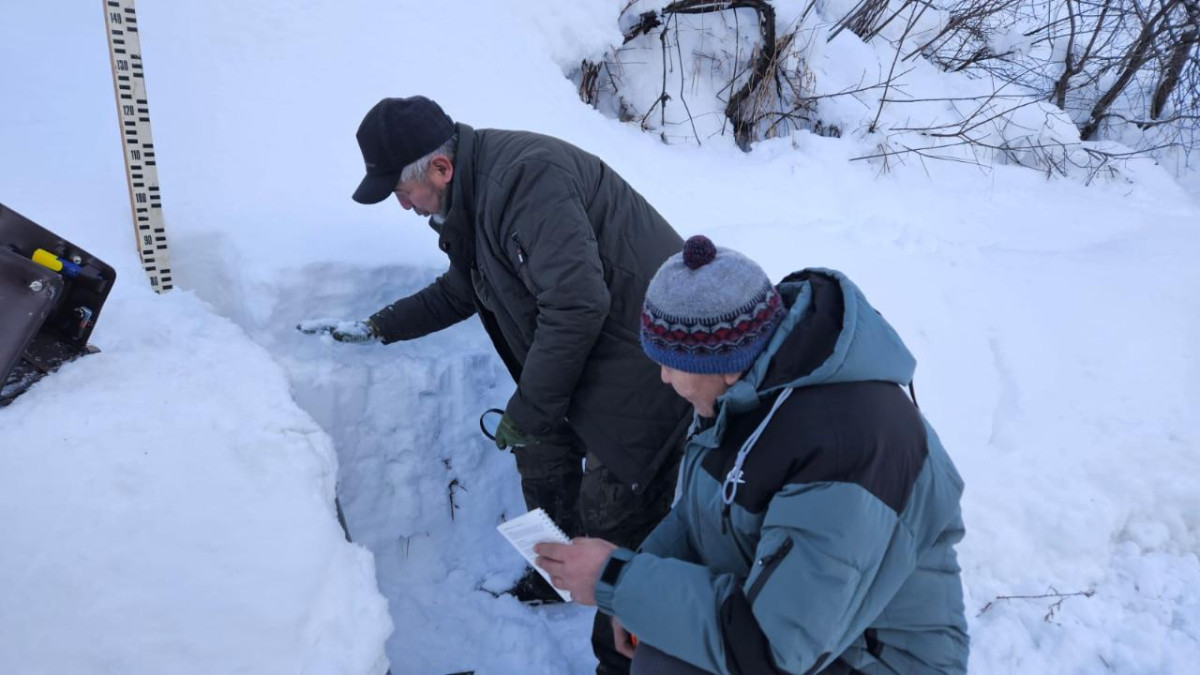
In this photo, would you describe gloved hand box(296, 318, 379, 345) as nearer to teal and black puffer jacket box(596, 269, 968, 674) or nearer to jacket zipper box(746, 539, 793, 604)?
teal and black puffer jacket box(596, 269, 968, 674)

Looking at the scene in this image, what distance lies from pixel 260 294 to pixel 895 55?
6.59 meters

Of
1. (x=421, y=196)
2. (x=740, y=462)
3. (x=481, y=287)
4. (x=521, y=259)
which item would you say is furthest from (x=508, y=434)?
(x=740, y=462)

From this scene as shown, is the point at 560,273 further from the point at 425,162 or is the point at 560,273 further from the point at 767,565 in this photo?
the point at 767,565

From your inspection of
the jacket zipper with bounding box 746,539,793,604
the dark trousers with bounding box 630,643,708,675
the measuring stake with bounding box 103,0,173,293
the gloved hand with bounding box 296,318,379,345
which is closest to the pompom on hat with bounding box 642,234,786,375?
the jacket zipper with bounding box 746,539,793,604

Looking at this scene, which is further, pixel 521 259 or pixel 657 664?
pixel 521 259

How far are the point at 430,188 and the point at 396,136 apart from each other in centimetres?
20

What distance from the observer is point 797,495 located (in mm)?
1399

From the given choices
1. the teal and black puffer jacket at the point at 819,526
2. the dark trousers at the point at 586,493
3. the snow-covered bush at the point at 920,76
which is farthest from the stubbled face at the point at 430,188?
the snow-covered bush at the point at 920,76

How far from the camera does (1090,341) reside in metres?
4.08

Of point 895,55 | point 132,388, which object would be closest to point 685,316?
point 132,388

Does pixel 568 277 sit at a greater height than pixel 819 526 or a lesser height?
greater

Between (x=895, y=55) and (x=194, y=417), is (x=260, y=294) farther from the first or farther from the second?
(x=895, y=55)

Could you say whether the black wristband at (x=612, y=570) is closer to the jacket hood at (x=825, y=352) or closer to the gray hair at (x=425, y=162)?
the jacket hood at (x=825, y=352)

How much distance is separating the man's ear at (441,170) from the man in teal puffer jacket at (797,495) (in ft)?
3.44
